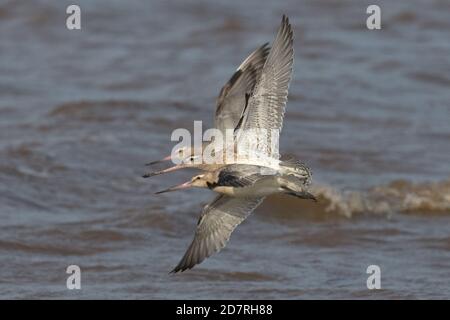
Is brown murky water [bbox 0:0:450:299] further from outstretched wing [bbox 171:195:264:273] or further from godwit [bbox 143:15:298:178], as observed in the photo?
godwit [bbox 143:15:298:178]

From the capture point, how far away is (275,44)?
300 inches

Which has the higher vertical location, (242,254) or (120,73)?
(120,73)

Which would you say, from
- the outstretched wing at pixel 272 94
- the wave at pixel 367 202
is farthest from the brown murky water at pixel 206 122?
the outstretched wing at pixel 272 94

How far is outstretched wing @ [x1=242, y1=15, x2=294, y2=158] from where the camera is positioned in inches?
296

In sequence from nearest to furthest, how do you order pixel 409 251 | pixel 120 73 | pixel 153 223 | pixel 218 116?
pixel 218 116 < pixel 409 251 < pixel 153 223 < pixel 120 73

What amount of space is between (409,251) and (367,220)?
2.60 ft

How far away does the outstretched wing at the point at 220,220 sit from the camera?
7.29 meters

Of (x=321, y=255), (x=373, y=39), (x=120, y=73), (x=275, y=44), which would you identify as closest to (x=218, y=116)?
(x=275, y=44)

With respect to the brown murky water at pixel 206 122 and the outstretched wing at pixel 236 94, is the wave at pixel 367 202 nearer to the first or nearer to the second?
the brown murky water at pixel 206 122

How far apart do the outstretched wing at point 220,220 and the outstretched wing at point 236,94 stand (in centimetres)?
83

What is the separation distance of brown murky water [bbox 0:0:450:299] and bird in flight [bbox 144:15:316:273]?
664mm

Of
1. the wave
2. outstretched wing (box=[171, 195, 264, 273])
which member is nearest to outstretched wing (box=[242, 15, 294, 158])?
outstretched wing (box=[171, 195, 264, 273])

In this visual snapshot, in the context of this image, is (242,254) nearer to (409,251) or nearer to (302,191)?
(409,251)
